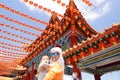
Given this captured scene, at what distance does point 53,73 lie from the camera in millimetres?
2748

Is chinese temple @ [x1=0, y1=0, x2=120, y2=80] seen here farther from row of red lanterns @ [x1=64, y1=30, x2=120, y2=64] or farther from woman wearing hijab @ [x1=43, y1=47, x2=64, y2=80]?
woman wearing hijab @ [x1=43, y1=47, x2=64, y2=80]

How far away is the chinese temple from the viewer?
5651mm

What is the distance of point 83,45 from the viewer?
6.44 meters

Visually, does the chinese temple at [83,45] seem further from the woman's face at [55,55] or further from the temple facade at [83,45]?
the woman's face at [55,55]

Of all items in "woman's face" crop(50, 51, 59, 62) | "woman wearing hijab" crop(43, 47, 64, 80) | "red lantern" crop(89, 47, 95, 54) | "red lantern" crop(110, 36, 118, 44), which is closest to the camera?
"woman wearing hijab" crop(43, 47, 64, 80)

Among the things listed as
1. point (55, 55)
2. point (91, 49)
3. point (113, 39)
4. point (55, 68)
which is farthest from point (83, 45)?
point (55, 68)

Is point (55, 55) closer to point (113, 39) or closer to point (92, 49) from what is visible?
point (113, 39)

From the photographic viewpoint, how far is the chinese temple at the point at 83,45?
5651mm

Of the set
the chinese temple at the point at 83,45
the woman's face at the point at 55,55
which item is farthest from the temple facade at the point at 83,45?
the woman's face at the point at 55,55

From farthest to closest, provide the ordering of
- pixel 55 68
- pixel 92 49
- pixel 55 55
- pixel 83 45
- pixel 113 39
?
1. pixel 83 45
2. pixel 92 49
3. pixel 113 39
4. pixel 55 55
5. pixel 55 68

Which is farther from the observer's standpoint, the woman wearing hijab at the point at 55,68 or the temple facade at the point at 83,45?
the temple facade at the point at 83,45

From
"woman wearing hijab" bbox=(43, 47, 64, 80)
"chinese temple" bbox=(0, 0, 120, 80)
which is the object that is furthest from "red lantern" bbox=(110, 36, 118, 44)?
"woman wearing hijab" bbox=(43, 47, 64, 80)

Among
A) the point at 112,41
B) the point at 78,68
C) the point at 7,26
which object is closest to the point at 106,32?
the point at 112,41

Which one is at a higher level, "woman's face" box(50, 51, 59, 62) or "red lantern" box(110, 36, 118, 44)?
"red lantern" box(110, 36, 118, 44)
